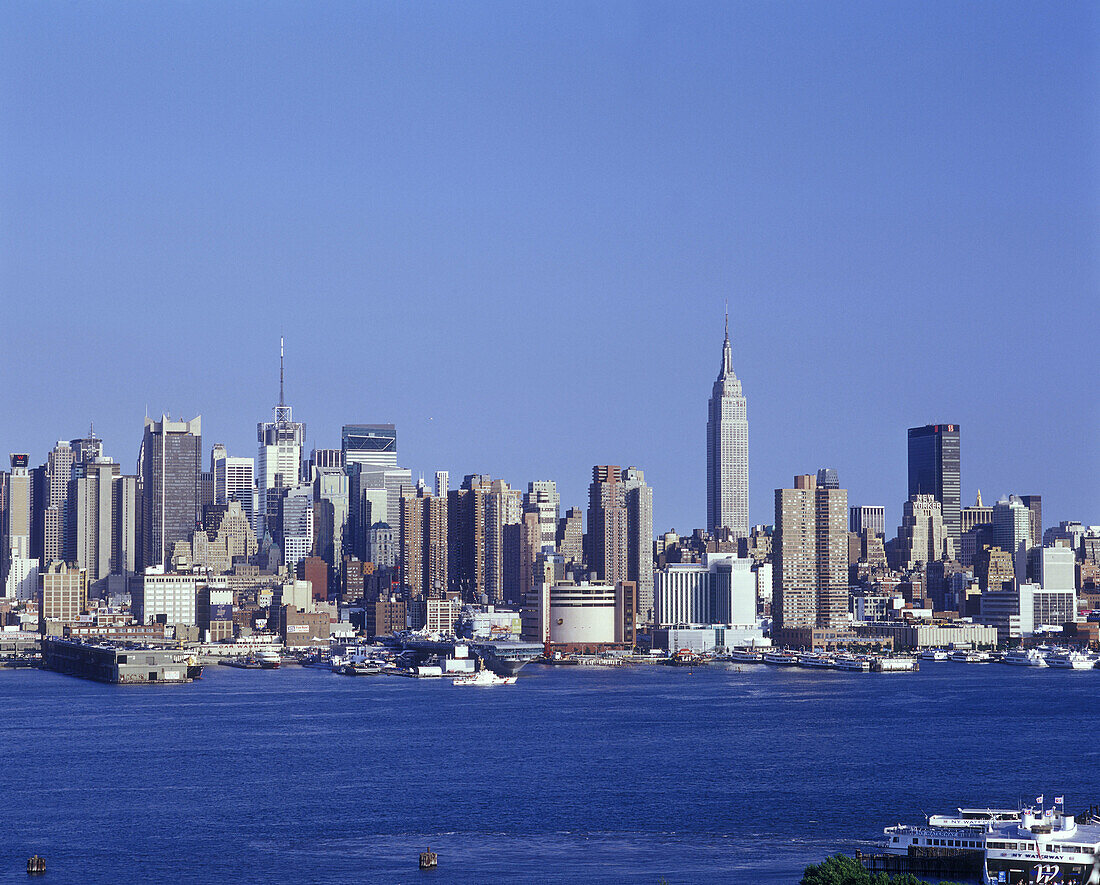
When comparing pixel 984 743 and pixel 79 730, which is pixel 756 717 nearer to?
pixel 984 743

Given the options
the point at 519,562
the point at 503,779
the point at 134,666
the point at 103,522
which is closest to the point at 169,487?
the point at 103,522

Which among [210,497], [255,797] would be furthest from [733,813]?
[210,497]

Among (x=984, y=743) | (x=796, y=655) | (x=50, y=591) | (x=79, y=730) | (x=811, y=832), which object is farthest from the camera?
(x=50, y=591)

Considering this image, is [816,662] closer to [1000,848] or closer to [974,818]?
[974,818]

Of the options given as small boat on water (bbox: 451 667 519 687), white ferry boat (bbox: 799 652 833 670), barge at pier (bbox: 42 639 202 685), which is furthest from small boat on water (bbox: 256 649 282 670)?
white ferry boat (bbox: 799 652 833 670)

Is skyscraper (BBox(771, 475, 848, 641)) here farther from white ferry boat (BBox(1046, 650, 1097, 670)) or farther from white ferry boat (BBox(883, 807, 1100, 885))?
white ferry boat (BBox(883, 807, 1100, 885))

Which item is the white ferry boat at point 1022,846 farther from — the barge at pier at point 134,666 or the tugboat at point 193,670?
the tugboat at point 193,670
